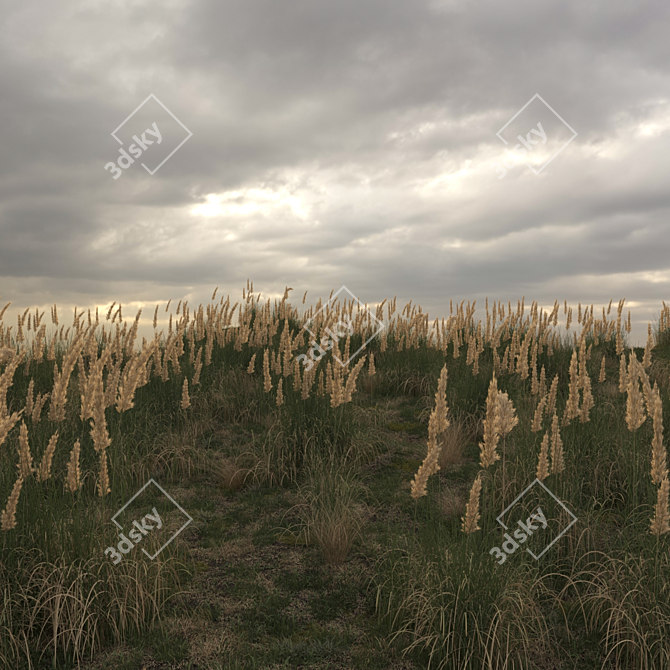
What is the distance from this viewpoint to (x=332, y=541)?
4105 millimetres

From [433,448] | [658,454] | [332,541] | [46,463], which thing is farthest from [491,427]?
[46,463]

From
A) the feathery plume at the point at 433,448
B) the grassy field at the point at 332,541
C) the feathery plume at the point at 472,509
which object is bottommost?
the grassy field at the point at 332,541

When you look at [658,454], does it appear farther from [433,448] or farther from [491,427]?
[433,448]

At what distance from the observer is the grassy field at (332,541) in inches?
121

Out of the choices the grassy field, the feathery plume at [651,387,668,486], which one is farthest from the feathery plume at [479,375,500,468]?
the feathery plume at [651,387,668,486]

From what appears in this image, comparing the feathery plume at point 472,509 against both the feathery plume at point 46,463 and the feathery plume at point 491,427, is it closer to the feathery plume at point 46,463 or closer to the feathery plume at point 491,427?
the feathery plume at point 491,427

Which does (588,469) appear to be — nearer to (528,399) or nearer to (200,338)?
(528,399)

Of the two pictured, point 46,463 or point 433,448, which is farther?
point 46,463

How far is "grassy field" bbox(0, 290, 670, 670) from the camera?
10.1 feet

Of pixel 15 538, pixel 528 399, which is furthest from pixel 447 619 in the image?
pixel 528 399

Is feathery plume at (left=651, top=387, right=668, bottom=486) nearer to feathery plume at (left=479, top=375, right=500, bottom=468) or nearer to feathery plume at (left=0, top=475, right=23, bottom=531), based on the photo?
feathery plume at (left=479, top=375, right=500, bottom=468)

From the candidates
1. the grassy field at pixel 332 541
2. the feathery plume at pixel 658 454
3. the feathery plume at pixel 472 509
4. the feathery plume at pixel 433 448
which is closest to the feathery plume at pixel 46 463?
the grassy field at pixel 332 541

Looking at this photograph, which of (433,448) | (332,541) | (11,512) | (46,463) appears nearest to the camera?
(433,448)

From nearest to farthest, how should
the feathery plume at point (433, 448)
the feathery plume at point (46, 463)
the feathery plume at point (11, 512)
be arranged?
the feathery plume at point (433, 448), the feathery plume at point (11, 512), the feathery plume at point (46, 463)
